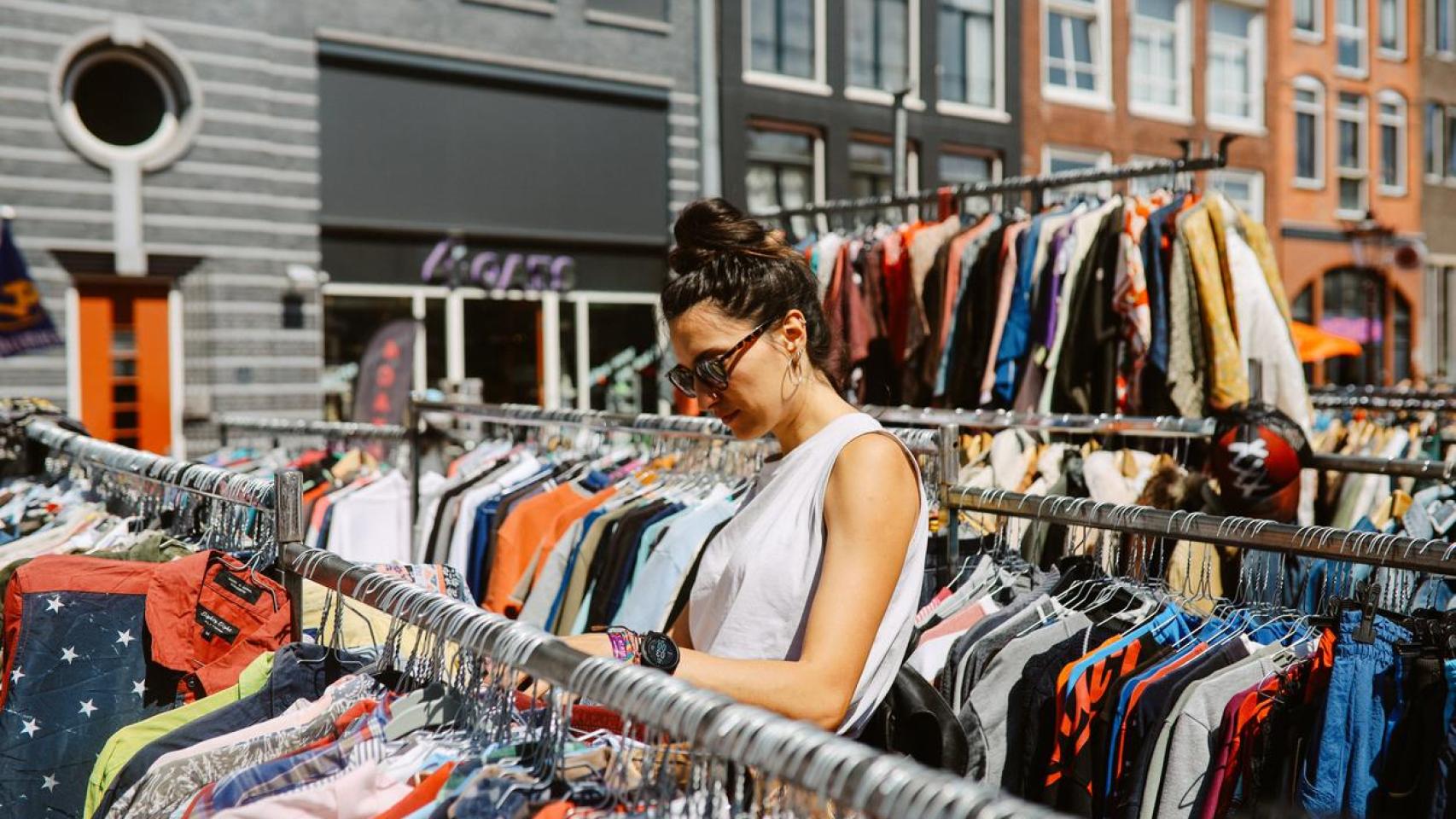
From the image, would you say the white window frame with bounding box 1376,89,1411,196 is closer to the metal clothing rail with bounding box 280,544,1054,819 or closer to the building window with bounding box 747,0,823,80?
the building window with bounding box 747,0,823,80

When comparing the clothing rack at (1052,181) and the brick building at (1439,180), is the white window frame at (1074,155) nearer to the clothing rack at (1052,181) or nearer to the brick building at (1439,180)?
the brick building at (1439,180)

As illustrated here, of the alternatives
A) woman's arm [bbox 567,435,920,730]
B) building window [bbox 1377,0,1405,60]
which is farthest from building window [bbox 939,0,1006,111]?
woman's arm [bbox 567,435,920,730]

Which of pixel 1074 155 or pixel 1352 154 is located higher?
pixel 1352 154

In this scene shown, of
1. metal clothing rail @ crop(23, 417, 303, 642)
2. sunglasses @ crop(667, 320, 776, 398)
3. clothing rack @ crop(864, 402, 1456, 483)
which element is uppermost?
sunglasses @ crop(667, 320, 776, 398)

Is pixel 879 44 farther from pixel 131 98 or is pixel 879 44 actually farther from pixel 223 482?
pixel 223 482

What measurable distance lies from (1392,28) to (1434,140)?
2.40 m

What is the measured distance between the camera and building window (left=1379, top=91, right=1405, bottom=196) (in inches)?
882

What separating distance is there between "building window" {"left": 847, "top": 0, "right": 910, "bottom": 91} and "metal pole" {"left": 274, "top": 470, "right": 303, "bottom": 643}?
47.3ft

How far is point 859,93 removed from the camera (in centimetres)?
1563

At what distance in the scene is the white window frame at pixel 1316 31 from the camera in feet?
68.6

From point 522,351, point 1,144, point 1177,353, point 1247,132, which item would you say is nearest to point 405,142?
point 522,351

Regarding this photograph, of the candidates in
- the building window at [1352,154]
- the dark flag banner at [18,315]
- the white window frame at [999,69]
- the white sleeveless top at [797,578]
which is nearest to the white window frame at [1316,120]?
the building window at [1352,154]

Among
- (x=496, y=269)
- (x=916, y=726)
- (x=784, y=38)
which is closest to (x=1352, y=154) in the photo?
(x=784, y=38)

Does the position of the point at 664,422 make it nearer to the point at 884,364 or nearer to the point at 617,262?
the point at 884,364
